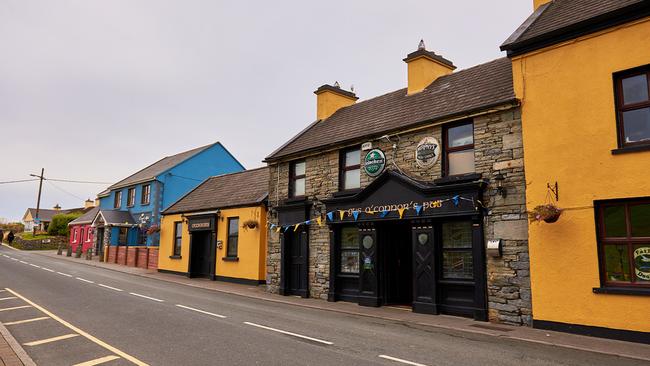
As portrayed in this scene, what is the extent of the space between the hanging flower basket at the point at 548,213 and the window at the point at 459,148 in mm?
2559

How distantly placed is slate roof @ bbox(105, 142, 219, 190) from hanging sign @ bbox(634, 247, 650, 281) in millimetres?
34225

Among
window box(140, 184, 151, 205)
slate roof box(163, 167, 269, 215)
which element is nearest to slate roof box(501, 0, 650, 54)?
slate roof box(163, 167, 269, 215)

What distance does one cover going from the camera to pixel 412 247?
13.4 meters

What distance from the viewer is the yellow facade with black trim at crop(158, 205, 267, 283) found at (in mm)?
20266

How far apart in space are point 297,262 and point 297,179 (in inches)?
134

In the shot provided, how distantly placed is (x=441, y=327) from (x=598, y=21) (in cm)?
793

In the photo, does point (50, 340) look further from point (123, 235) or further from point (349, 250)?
point (123, 235)

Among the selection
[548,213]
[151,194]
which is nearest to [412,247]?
[548,213]

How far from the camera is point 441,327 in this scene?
1040cm

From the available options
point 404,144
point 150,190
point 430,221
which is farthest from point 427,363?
point 150,190

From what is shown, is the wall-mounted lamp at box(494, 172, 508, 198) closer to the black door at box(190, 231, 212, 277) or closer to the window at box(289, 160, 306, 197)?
the window at box(289, 160, 306, 197)

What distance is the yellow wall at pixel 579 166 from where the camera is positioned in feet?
29.9

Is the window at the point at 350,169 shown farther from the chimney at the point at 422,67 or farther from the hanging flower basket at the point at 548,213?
the hanging flower basket at the point at 548,213

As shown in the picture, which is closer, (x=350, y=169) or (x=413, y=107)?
(x=413, y=107)
